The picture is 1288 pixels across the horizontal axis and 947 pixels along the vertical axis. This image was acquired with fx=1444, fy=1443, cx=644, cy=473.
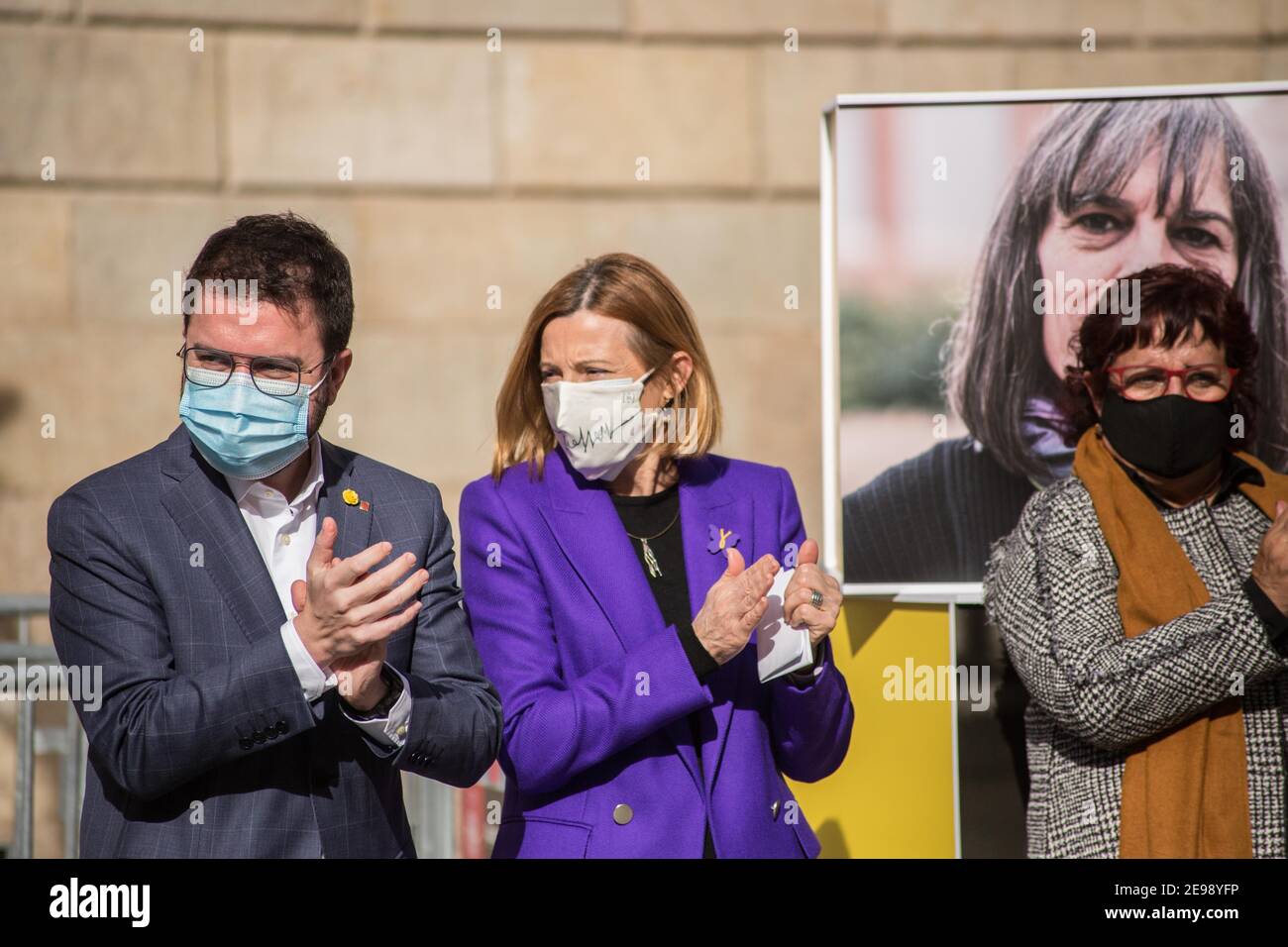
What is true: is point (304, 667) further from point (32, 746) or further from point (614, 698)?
point (32, 746)

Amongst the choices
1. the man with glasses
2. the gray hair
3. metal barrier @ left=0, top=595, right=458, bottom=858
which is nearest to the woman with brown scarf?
the gray hair

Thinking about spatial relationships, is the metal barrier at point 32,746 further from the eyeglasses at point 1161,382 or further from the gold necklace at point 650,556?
the eyeglasses at point 1161,382

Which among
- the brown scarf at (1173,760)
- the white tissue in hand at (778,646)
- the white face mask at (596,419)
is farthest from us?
the brown scarf at (1173,760)

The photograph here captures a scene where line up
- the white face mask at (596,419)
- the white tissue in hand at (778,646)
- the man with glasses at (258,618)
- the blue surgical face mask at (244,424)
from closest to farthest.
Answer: the man with glasses at (258,618)
the blue surgical face mask at (244,424)
the white tissue in hand at (778,646)
the white face mask at (596,419)

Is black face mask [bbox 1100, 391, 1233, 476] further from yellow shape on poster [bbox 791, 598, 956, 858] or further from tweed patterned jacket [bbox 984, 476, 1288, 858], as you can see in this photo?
yellow shape on poster [bbox 791, 598, 956, 858]

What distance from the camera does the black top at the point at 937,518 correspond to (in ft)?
13.9

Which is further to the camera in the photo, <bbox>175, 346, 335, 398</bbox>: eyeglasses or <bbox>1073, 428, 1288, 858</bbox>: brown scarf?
<bbox>1073, 428, 1288, 858</bbox>: brown scarf

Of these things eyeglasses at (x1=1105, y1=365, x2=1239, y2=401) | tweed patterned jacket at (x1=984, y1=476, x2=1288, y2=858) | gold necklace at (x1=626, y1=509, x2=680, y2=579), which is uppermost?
eyeglasses at (x1=1105, y1=365, x2=1239, y2=401)

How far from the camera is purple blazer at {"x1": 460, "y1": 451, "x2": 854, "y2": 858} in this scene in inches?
122

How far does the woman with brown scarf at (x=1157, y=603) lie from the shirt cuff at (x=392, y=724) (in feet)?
5.32

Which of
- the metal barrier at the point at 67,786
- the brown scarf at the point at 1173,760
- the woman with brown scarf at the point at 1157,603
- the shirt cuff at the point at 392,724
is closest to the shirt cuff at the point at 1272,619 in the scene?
the woman with brown scarf at the point at 1157,603

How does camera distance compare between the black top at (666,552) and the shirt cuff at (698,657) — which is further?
the black top at (666,552)

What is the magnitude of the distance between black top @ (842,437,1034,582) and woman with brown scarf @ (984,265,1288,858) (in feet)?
1.12
